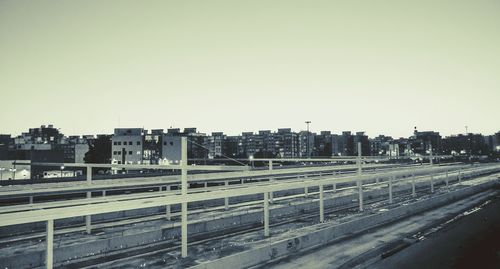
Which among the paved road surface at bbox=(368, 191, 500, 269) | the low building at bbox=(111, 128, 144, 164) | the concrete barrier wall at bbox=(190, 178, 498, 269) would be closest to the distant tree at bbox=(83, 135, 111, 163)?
the low building at bbox=(111, 128, 144, 164)

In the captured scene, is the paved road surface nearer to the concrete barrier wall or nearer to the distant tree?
the concrete barrier wall

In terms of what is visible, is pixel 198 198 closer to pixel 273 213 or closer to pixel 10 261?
pixel 10 261

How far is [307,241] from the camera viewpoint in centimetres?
996

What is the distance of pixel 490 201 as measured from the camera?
1958 cm

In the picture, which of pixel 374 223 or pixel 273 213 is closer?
pixel 374 223

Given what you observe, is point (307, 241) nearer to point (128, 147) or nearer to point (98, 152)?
point (98, 152)

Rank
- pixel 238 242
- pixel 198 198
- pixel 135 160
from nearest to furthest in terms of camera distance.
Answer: pixel 198 198 < pixel 238 242 < pixel 135 160

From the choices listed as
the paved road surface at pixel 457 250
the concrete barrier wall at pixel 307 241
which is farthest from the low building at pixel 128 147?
the paved road surface at pixel 457 250

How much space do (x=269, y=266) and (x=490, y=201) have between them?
1693 cm

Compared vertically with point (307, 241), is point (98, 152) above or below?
above

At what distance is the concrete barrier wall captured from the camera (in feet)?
26.1

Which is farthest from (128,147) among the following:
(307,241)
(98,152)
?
(307,241)

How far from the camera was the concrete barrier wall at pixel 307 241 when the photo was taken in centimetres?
796

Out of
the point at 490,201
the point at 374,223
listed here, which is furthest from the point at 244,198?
the point at 490,201
